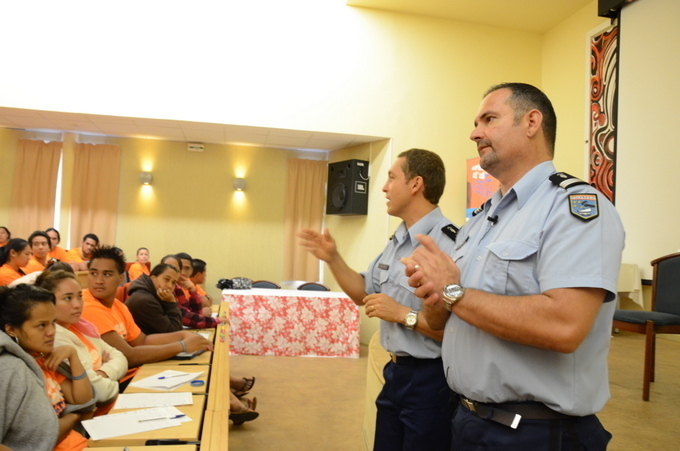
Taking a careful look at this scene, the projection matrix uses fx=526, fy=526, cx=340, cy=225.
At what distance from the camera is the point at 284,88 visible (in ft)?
21.7

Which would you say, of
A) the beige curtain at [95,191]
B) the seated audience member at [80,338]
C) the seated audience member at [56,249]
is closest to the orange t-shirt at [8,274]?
the seated audience member at [56,249]

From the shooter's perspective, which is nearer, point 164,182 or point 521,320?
point 521,320

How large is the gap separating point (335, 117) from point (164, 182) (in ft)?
10.9

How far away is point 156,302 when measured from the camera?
364 cm

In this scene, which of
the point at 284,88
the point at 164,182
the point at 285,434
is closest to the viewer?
the point at 285,434

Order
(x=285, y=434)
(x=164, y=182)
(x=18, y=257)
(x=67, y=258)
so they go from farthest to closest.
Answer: (x=164, y=182)
(x=67, y=258)
(x=18, y=257)
(x=285, y=434)

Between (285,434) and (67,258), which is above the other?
(67,258)

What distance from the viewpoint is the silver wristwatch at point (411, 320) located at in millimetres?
1669

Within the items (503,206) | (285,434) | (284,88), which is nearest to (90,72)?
(284,88)

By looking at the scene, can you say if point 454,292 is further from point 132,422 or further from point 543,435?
point 132,422

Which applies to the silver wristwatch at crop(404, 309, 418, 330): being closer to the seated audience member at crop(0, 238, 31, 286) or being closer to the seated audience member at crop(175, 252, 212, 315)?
the seated audience member at crop(175, 252, 212, 315)

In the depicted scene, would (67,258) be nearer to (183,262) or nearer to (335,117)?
(183,262)

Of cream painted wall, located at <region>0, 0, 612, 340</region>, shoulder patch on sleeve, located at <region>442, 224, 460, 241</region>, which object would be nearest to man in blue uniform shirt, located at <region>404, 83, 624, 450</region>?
shoulder patch on sleeve, located at <region>442, 224, 460, 241</region>

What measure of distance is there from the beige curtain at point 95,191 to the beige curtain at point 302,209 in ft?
8.92
